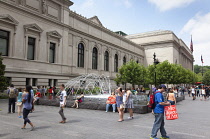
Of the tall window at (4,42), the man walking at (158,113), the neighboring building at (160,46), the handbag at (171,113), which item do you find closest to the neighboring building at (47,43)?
the tall window at (4,42)

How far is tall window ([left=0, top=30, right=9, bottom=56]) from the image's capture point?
22.2 m

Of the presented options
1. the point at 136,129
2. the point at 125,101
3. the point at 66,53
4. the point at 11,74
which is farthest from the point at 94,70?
the point at 136,129

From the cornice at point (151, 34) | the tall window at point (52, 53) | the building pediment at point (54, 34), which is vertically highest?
the cornice at point (151, 34)

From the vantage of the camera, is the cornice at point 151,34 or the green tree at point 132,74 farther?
the cornice at point 151,34

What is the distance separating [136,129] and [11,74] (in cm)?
1874

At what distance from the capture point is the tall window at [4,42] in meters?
22.2

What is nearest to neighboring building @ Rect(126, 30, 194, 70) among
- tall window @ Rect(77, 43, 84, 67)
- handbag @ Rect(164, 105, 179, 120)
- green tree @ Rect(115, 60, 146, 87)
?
green tree @ Rect(115, 60, 146, 87)

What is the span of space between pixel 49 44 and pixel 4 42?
6.55 meters

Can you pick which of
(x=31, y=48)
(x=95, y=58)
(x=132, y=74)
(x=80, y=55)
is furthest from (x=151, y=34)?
(x=31, y=48)

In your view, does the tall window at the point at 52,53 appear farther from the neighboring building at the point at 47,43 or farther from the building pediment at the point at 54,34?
the building pediment at the point at 54,34

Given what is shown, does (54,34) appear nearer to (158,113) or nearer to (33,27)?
(33,27)

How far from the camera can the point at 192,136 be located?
23.7 feet

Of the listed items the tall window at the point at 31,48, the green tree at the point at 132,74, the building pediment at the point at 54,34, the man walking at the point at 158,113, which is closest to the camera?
the man walking at the point at 158,113

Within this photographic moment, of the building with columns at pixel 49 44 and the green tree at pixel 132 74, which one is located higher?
the building with columns at pixel 49 44
